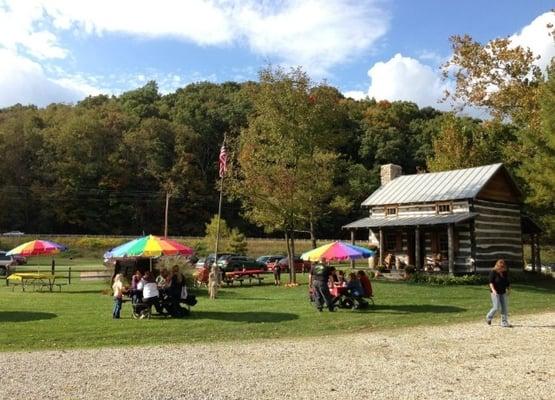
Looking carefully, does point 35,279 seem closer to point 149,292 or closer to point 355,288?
point 149,292

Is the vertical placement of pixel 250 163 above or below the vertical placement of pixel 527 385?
above

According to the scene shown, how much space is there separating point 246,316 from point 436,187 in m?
18.5

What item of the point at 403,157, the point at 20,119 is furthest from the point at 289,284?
the point at 20,119

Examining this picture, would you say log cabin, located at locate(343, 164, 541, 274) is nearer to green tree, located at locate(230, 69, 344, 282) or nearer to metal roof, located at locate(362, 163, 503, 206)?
metal roof, located at locate(362, 163, 503, 206)

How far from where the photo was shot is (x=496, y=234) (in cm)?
3028

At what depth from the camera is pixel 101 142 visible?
87250mm

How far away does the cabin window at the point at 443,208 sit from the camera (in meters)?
29.5

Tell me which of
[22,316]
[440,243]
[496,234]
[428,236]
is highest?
[496,234]

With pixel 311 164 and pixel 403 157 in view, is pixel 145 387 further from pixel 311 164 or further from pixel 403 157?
pixel 403 157

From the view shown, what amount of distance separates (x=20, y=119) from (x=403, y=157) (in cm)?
5937

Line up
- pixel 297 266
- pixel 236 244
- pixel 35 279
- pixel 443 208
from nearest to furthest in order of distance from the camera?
pixel 35 279, pixel 443 208, pixel 297 266, pixel 236 244

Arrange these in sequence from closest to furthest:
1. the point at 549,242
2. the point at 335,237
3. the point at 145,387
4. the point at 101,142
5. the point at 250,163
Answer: the point at 145,387, the point at 250,163, the point at 549,242, the point at 335,237, the point at 101,142

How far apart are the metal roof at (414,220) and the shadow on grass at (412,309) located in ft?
29.6

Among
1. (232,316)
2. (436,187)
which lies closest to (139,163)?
(436,187)
